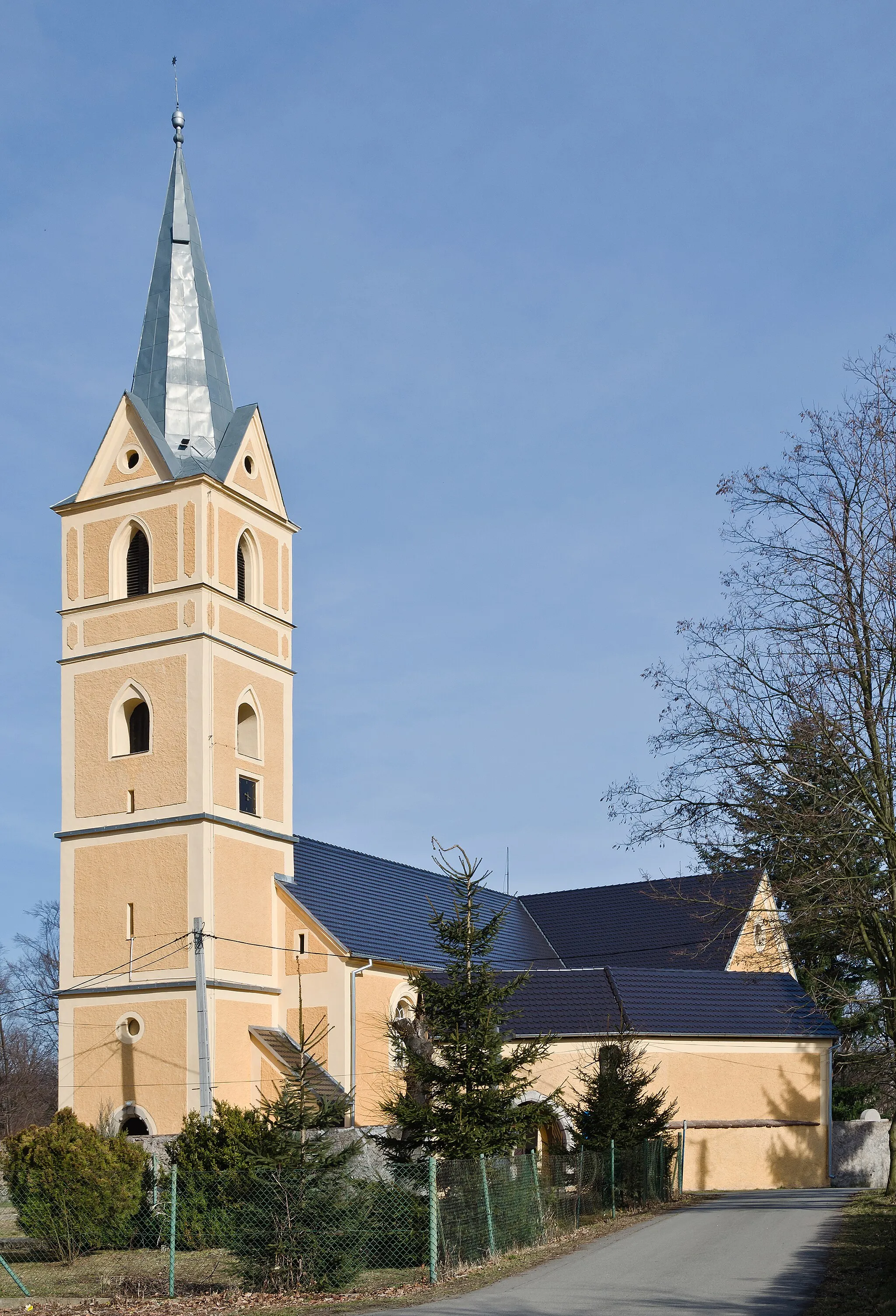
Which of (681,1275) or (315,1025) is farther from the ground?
(315,1025)

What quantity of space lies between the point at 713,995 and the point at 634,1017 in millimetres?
3046

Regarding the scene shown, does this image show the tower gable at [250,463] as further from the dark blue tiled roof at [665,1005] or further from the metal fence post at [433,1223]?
the metal fence post at [433,1223]

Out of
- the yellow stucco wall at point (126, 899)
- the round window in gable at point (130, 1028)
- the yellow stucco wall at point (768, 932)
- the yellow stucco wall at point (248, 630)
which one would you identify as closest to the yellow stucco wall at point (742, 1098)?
the yellow stucco wall at point (768, 932)

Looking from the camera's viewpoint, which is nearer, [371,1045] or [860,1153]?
[371,1045]

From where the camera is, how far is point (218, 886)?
29562 millimetres

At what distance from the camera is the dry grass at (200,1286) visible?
1477cm

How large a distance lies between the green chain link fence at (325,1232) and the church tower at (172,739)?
7.53m

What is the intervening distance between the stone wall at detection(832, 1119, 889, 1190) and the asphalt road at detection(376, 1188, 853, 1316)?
1275 centimetres

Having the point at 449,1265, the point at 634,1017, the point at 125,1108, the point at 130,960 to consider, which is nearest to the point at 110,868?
the point at 130,960

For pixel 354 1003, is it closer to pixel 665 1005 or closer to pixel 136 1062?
pixel 136 1062

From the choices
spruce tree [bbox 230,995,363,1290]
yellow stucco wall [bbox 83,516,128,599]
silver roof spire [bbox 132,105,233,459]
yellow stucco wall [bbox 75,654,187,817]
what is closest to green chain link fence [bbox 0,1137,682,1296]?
spruce tree [bbox 230,995,363,1290]

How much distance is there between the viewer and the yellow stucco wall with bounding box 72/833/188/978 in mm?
29266

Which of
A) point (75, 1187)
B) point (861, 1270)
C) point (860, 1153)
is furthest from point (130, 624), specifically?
point (860, 1153)

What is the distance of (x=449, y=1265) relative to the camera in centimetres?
1670
